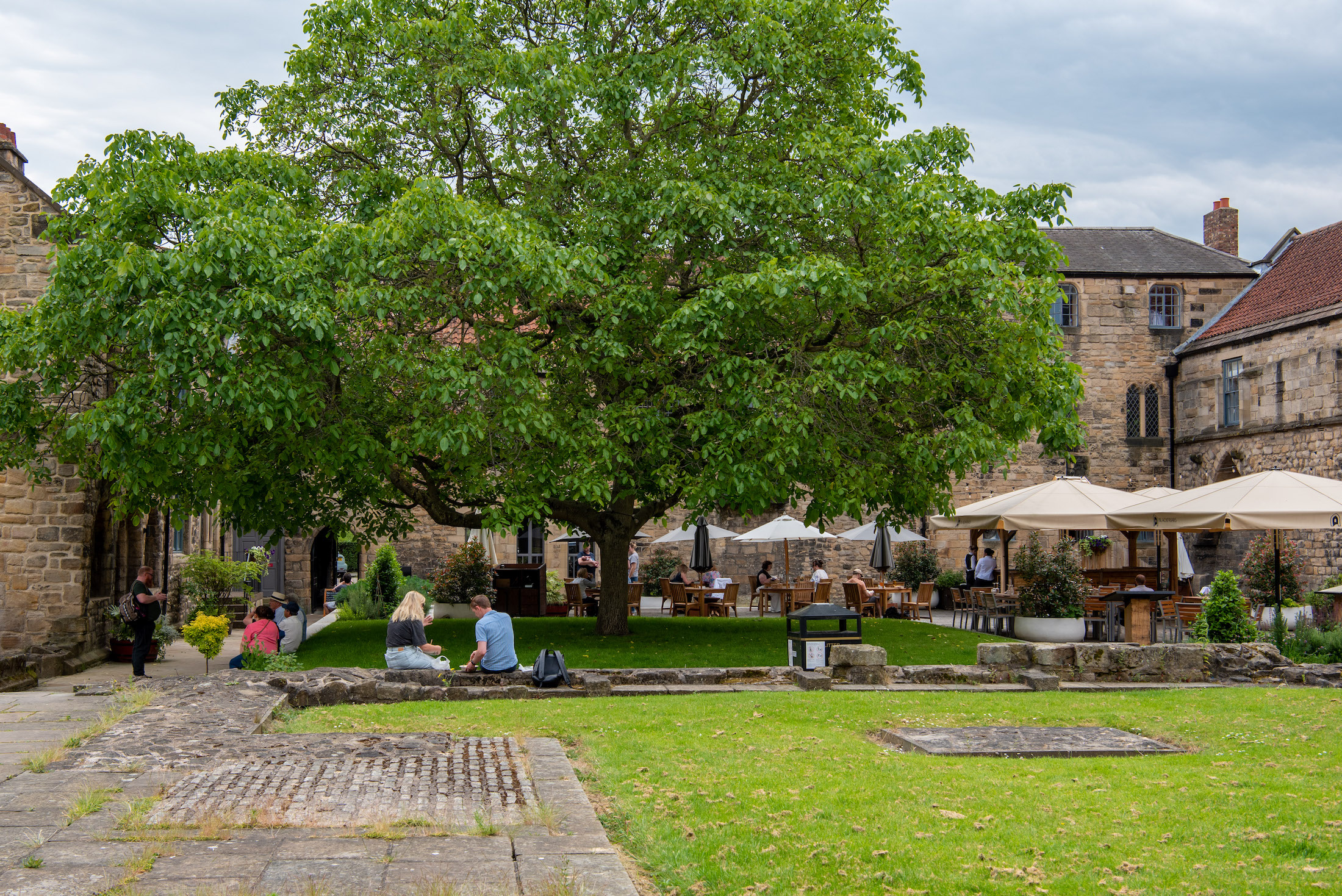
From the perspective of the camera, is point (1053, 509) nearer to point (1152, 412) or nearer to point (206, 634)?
point (206, 634)

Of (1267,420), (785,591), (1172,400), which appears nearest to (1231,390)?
(1267,420)

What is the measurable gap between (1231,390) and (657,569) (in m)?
15.7

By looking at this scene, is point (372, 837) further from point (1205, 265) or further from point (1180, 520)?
point (1205, 265)

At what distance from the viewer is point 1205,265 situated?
31734 mm

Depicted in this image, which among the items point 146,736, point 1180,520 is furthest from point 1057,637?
point 146,736

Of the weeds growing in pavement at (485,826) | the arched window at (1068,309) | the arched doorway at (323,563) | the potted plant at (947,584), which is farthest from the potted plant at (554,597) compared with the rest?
the weeds growing in pavement at (485,826)

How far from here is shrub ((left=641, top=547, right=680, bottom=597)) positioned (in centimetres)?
2586

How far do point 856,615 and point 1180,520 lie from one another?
5.84 metres

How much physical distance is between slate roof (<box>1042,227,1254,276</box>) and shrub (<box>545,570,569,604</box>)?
16537 millimetres

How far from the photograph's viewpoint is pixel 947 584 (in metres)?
25.9

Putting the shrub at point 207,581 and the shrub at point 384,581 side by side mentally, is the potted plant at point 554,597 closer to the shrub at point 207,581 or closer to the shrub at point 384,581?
the shrub at point 384,581

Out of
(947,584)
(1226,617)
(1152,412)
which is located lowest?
Answer: (947,584)

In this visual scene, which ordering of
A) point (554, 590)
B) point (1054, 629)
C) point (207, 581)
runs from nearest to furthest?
point (1054, 629), point (207, 581), point (554, 590)

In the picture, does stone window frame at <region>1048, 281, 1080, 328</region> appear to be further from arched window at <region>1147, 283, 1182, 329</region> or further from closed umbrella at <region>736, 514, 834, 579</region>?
closed umbrella at <region>736, 514, 834, 579</region>
